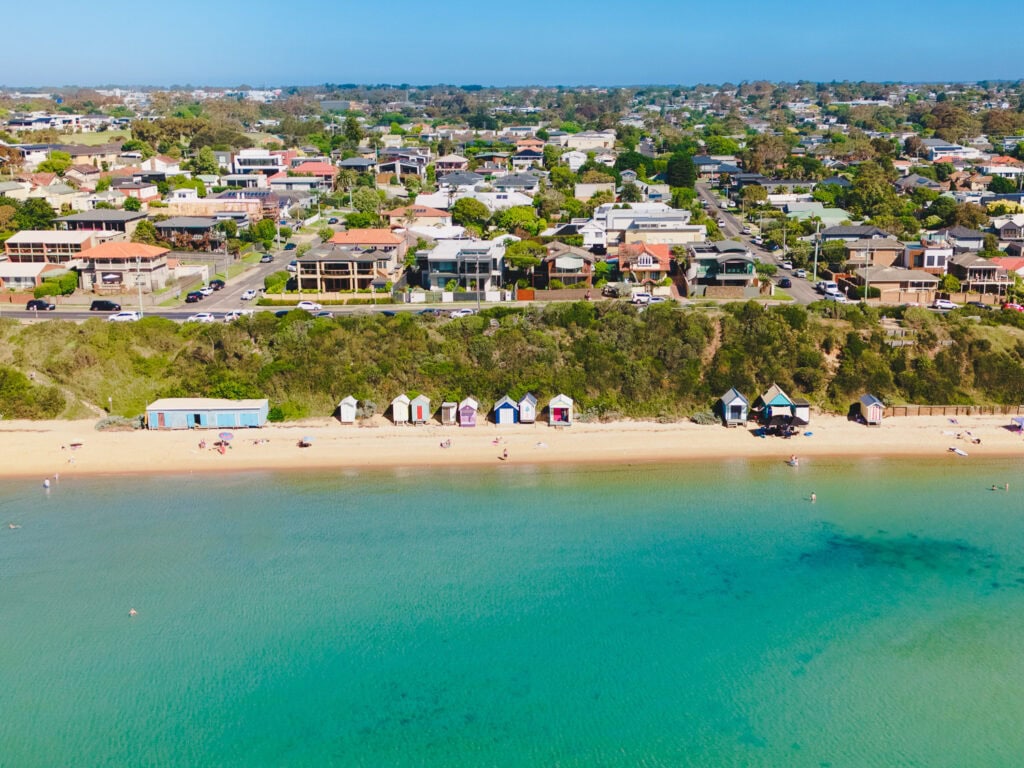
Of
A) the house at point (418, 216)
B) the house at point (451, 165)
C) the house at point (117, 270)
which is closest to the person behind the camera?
the house at point (117, 270)

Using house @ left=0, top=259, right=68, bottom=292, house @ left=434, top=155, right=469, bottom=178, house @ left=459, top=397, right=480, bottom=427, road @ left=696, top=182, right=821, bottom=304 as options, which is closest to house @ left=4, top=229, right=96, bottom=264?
house @ left=0, top=259, right=68, bottom=292

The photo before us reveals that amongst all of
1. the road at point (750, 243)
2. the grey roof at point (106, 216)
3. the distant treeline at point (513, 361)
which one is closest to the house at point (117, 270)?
the distant treeline at point (513, 361)

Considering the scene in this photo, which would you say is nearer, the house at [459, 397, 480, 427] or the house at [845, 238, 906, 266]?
the house at [459, 397, 480, 427]

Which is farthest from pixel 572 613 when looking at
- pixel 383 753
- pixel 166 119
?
pixel 166 119

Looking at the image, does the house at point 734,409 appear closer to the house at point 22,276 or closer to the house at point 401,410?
the house at point 401,410

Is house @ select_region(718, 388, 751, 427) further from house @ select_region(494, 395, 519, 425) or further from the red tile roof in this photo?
the red tile roof

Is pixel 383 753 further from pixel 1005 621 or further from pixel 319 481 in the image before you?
pixel 1005 621
